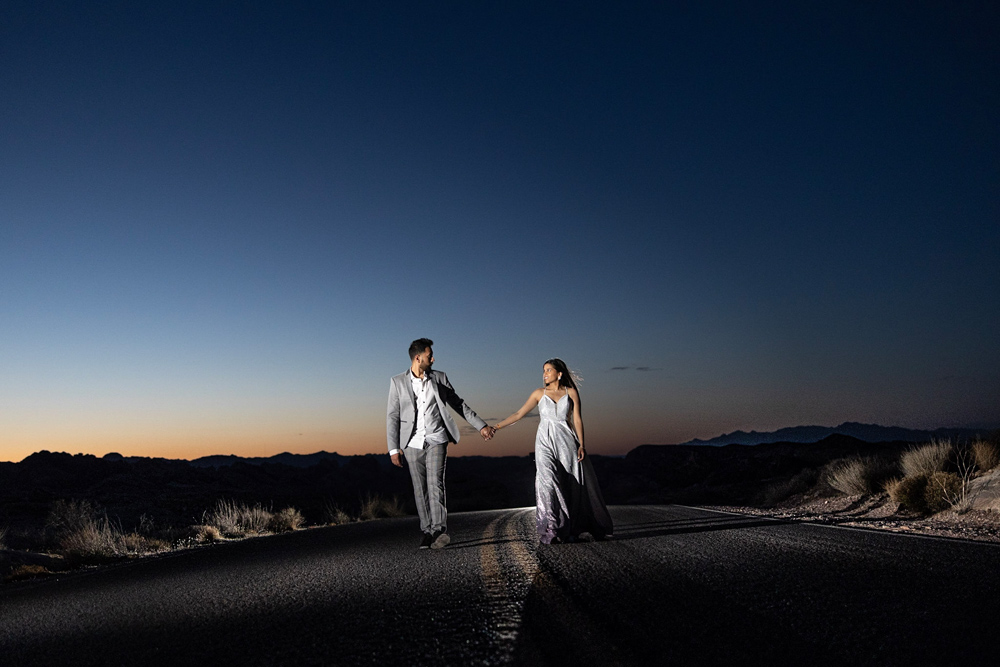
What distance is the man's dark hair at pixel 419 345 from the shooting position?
8.12 m

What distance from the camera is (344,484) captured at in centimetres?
6981

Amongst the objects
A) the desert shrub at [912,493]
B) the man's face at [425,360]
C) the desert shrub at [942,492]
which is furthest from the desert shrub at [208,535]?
the desert shrub at [942,492]

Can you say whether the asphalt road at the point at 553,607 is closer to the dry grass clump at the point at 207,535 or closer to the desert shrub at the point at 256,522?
the dry grass clump at the point at 207,535

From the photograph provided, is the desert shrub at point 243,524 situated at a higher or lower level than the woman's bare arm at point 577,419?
lower

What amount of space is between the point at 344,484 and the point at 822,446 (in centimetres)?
4540

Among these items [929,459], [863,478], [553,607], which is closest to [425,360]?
[553,607]

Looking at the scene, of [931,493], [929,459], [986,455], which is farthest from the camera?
[929,459]

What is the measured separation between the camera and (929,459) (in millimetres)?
13531

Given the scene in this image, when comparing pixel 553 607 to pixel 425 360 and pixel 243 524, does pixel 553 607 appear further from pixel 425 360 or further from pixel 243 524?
pixel 243 524

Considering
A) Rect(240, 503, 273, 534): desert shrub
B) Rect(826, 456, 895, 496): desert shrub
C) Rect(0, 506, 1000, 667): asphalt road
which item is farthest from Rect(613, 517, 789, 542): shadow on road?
Rect(240, 503, 273, 534): desert shrub

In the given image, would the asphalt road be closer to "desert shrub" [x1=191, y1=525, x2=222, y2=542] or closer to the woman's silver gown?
the woman's silver gown

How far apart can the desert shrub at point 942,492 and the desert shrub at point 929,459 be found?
172 centimetres

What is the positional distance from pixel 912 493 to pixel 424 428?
28.5 ft

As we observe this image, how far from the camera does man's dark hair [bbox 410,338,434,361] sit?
812 centimetres
